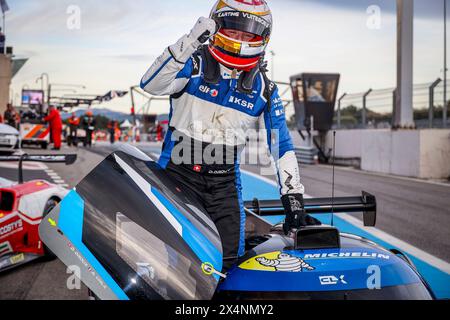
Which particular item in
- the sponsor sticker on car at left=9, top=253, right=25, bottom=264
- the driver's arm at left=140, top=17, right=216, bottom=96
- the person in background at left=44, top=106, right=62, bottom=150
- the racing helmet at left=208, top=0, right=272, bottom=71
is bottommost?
the sponsor sticker on car at left=9, top=253, right=25, bottom=264

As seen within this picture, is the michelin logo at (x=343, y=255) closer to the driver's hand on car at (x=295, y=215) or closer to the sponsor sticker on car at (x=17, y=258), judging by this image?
the driver's hand on car at (x=295, y=215)

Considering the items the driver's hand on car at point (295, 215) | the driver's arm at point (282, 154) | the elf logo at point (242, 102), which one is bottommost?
the driver's hand on car at point (295, 215)

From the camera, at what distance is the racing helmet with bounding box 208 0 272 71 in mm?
2945

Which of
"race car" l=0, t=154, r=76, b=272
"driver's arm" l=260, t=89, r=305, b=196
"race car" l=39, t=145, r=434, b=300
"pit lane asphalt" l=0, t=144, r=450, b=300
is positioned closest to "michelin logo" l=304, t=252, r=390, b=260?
"race car" l=39, t=145, r=434, b=300

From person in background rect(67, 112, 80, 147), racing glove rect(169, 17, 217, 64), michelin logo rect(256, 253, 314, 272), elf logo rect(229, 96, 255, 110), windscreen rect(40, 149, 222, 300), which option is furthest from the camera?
person in background rect(67, 112, 80, 147)

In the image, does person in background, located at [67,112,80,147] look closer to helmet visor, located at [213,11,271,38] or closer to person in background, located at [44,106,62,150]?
person in background, located at [44,106,62,150]

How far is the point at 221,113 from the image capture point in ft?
9.93

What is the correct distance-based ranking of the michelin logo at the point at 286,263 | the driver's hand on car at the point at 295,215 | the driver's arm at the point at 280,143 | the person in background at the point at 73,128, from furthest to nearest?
the person in background at the point at 73,128, the driver's arm at the point at 280,143, the driver's hand on car at the point at 295,215, the michelin logo at the point at 286,263

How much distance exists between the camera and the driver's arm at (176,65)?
258 cm

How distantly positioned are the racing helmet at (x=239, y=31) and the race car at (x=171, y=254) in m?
0.82

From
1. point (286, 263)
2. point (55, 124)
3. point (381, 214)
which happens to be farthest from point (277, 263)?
point (55, 124)

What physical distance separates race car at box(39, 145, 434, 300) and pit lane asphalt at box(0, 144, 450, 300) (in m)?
0.25

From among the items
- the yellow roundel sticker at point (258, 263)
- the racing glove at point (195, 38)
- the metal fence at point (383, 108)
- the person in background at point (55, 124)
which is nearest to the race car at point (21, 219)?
the racing glove at point (195, 38)

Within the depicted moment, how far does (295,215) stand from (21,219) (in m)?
3.29
